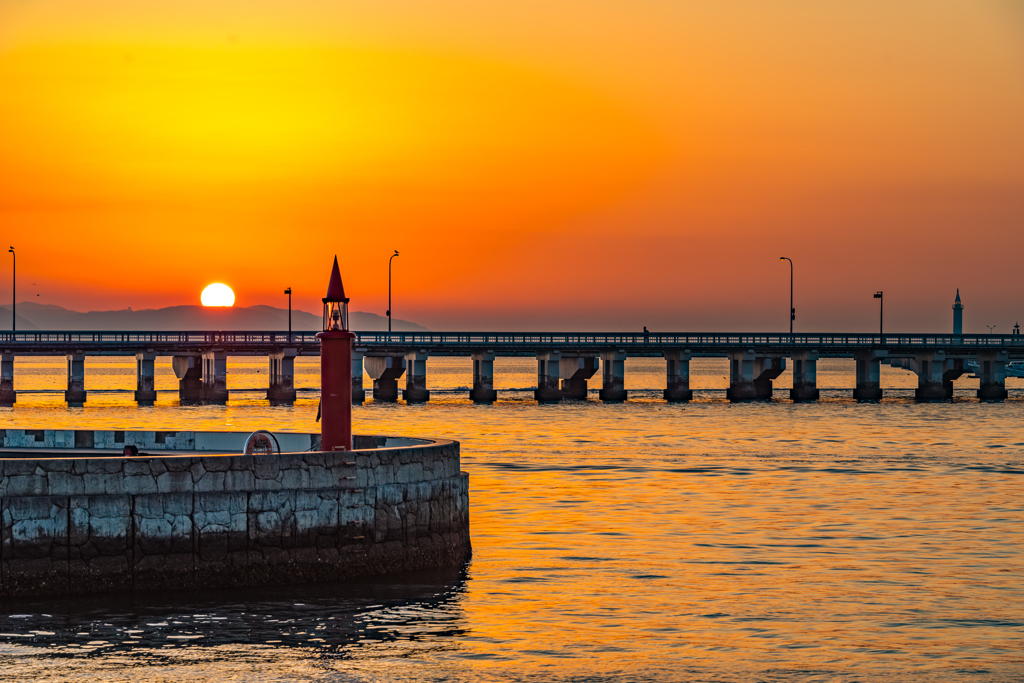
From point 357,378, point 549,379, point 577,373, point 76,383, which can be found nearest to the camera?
point 357,378

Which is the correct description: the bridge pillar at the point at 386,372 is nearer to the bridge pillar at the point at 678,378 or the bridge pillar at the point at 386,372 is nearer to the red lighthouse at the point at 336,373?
the bridge pillar at the point at 678,378

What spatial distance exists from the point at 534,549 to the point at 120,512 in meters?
10.3

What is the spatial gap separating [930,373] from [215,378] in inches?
2484

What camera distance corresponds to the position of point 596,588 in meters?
24.2

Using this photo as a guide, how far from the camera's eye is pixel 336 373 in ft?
81.3

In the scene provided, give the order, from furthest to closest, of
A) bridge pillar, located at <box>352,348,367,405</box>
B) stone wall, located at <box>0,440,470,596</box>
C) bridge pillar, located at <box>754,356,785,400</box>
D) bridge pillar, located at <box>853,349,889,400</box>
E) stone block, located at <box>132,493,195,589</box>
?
bridge pillar, located at <box>754,356,785,400</box> → bridge pillar, located at <box>853,349,889,400</box> → bridge pillar, located at <box>352,348,367,405</box> → stone block, located at <box>132,493,195,589</box> → stone wall, located at <box>0,440,470,596</box>

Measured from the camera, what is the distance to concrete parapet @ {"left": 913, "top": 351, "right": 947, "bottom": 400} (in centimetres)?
11262

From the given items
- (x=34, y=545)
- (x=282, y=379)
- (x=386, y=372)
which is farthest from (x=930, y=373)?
(x=34, y=545)

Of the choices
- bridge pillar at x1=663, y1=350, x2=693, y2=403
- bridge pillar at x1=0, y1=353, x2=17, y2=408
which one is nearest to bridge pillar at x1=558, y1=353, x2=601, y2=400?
bridge pillar at x1=663, y1=350, x2=693, y2=403

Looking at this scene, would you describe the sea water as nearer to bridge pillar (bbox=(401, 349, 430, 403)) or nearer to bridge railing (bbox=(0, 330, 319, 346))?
bridge pillar (bbox=(401, 349, 430, 403))

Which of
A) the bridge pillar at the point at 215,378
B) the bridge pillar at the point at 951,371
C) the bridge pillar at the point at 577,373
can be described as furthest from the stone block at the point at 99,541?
the bridge pillar at the point at 951,371

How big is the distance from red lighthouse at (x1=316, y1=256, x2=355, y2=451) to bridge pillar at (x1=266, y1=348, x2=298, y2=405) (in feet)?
253

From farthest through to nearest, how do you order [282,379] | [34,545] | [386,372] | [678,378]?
[678,378], [386,372], [282,379], [34,545]

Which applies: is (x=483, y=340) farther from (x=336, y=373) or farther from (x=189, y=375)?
(x=336, y=373)
